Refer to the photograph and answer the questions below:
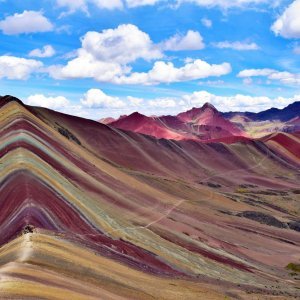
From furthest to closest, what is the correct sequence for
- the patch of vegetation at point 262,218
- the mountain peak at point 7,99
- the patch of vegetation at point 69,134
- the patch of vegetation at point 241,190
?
the patch of vegetation at point 241,190, the patch of vegetation at point 69,134, the mountain peak at point 7,99, the patch of vegetation at point 262,218

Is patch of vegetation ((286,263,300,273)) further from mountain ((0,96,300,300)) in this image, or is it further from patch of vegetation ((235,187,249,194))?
patch of vegetation ((235,187,249,194))

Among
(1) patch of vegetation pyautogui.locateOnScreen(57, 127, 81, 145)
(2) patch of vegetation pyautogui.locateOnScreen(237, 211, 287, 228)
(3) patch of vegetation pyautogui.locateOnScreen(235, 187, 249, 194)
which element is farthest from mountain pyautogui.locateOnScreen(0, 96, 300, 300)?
(3) patch of vegetation pyautogui.locateOnScreen(235, 187, 249, 194)

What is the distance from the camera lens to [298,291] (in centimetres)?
4153

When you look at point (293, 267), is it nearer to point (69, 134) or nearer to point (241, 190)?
point (69, 134)

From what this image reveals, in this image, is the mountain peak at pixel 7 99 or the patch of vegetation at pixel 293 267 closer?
the patch of vegetation at pixel 293 267

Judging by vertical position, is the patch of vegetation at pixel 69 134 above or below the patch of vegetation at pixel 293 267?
above

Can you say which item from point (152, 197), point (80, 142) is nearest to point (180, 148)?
point (80, 142)

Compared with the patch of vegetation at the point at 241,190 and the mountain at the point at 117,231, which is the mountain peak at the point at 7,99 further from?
the patch of vegetation at the point at 241,190

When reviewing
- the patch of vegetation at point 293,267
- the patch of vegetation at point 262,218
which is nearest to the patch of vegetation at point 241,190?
the patch of vegetation at point 262,218

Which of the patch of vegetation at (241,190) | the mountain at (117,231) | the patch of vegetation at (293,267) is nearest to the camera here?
the mountain at (117,231)

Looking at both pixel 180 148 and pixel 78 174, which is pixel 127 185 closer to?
pixel 78 174

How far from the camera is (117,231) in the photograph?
46.5 m

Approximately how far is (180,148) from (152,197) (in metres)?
71.8

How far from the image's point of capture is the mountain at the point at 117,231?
91.8ft
